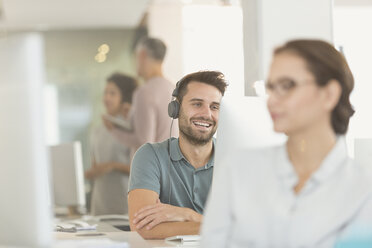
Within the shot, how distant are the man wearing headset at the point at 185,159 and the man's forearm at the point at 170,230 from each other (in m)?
0.12

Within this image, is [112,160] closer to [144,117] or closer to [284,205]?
[144,117]

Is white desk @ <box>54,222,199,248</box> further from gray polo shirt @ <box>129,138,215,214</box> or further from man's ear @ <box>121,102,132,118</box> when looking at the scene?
man's ear @ <box>121,102,132,118</box>

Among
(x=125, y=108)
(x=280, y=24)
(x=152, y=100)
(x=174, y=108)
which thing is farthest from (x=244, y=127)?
(x=125, y=108)

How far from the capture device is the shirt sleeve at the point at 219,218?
5.06ft

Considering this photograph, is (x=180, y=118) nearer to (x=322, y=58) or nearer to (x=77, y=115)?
(x=322, y=58)

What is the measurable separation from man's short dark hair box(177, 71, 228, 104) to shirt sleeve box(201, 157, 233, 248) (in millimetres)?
1303

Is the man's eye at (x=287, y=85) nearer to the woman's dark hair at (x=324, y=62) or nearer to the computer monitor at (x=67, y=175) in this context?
the woman's dark hair at (x=324, y=62)

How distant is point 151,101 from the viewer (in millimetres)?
4555

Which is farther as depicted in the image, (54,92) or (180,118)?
(54,92)

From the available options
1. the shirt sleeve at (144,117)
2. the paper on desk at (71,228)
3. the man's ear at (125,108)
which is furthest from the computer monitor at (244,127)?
the man's ear at (125,108)

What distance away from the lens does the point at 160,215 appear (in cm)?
252

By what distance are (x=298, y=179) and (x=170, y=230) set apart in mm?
1003

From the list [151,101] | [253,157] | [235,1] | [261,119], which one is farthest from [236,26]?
[253,157]

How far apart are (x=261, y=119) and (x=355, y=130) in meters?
2.89
